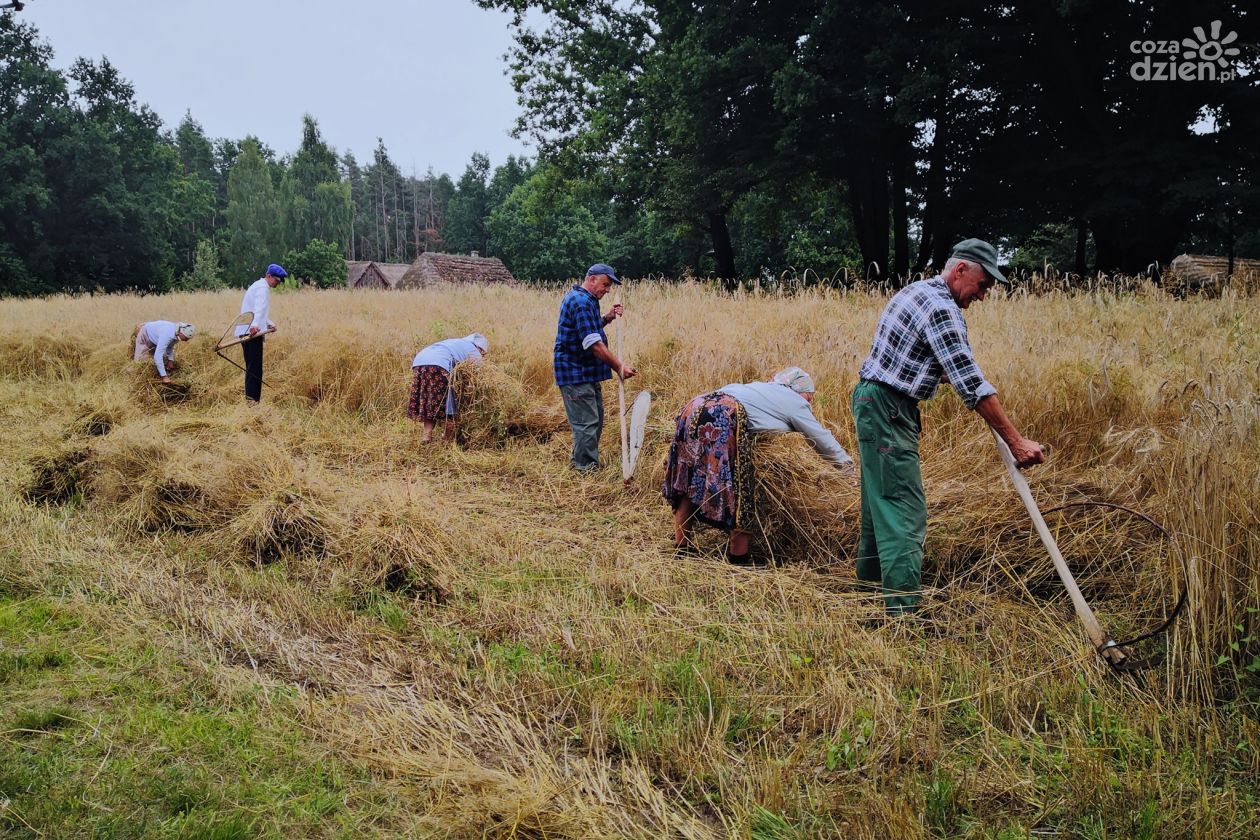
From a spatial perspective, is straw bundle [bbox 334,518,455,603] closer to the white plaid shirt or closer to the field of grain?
the field of grain

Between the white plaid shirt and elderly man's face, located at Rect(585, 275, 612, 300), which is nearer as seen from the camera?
the white plaid shirt

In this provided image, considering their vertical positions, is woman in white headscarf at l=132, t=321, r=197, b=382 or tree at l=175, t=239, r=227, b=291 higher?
tree at l=175, t=239, r=227, b=291

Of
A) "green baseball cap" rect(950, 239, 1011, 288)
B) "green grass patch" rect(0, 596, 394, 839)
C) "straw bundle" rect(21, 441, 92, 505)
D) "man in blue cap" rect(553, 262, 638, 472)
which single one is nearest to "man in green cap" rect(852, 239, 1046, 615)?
"green baseball cap" rect(950, 239, 1011, 288)

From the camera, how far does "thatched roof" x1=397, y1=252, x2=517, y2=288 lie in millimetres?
33375

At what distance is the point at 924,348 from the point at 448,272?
32.7 m

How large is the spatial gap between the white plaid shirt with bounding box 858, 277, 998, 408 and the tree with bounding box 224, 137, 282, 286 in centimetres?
4920

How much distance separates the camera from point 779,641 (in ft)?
10.0

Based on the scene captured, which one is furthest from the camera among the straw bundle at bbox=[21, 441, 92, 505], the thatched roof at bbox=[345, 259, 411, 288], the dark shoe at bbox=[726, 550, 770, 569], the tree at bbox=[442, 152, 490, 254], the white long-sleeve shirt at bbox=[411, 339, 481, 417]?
the tree at bbox=[442, 152, 490, 254]

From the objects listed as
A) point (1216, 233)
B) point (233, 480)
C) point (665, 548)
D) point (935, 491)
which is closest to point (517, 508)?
point (665, 548)

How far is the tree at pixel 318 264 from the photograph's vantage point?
41.9m

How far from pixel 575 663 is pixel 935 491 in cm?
244

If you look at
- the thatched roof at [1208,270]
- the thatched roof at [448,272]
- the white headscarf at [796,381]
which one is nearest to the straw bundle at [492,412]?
the white headscarf at [796,381]

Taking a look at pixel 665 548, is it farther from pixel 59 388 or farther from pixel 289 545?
pixel 59 388

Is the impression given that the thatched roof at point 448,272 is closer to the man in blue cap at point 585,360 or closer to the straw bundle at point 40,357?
the straw bundle at point 40,357
